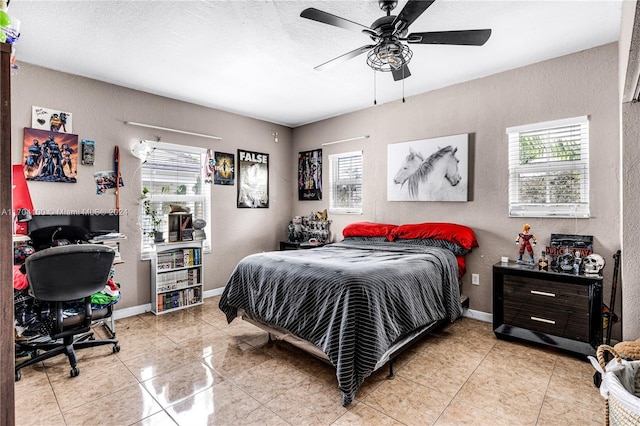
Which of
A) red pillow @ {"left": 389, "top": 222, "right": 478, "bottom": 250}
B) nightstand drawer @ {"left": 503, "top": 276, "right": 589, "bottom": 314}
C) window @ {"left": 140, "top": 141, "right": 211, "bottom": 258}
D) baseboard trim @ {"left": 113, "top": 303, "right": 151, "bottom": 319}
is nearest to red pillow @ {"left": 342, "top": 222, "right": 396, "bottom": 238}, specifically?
red pillow @ {"left": 389, "top": 222, "right": 478, "bottom": 250}

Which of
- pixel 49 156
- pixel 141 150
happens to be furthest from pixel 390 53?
pixel 49 156

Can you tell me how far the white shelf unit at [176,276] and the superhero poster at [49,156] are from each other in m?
1.17

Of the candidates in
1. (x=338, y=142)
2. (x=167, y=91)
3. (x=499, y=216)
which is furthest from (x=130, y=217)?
(x=499, y=216)

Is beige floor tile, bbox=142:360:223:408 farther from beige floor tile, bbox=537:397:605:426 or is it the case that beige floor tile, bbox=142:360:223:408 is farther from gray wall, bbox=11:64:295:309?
beige floor tile, bbox=537:397:605:426

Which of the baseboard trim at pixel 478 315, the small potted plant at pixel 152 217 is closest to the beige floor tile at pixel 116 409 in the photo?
the small potted plant at pixel 152 217

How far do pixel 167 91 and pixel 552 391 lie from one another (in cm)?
457

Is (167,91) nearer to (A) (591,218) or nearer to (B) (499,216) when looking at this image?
(B) (499,216)

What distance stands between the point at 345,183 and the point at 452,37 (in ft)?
9.20

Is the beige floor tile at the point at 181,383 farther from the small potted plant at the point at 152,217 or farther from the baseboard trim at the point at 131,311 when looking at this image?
the small potted plant at the point at 152,217

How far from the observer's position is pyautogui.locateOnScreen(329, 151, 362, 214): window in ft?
14.9

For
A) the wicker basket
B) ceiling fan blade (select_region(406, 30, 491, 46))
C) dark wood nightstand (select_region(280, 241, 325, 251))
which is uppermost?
ceiling fan blade (select_region(406, 30, 491, 46))

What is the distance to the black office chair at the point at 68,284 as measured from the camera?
83.5 inches

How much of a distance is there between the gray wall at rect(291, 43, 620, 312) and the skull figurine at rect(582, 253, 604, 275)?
24cm

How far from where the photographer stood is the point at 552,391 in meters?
2.07
